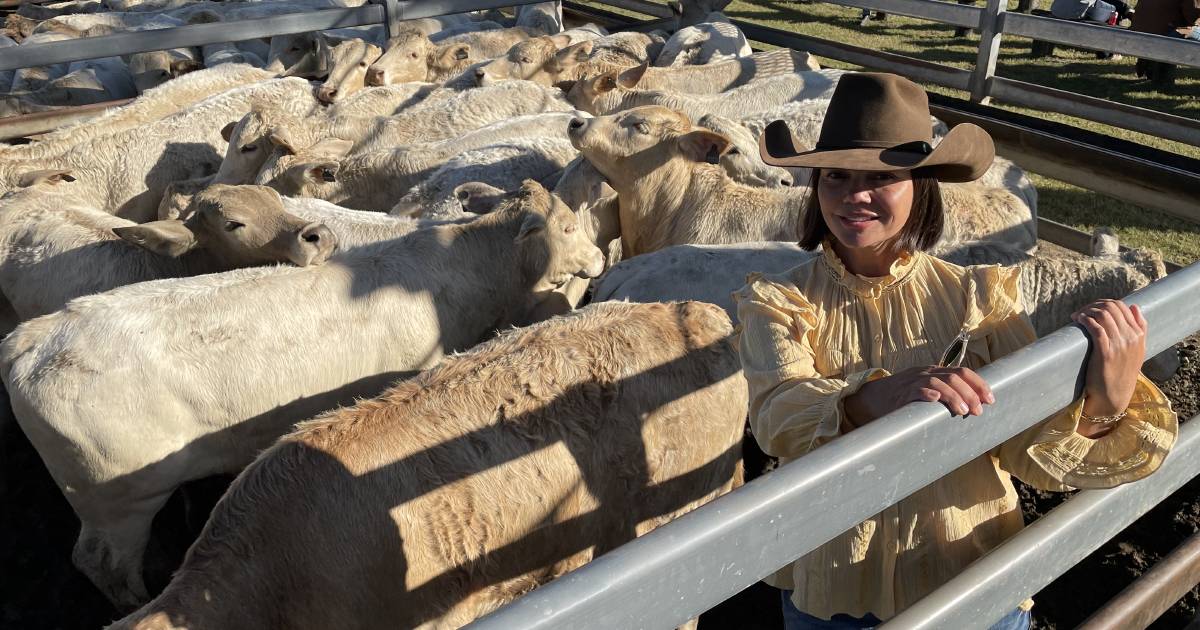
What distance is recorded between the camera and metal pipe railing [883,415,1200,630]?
1646mm

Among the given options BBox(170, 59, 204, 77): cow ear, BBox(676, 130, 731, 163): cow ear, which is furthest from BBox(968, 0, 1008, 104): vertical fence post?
BBox(170, 59, 204, 77): cow ear

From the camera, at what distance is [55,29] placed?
33.5 ft

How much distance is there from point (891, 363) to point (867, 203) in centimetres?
36

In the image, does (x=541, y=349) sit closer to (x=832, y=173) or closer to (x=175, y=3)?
(x=832, y=173)

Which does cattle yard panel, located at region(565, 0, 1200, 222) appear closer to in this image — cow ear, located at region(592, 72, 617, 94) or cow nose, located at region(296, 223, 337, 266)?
cow ear, located at region(592, 72, 617, 94)

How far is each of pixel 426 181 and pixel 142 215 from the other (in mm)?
2222

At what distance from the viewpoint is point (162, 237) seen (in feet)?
15.3

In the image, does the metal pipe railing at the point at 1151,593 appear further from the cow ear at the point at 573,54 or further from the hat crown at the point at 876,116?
the cow ear at the point at 573,54

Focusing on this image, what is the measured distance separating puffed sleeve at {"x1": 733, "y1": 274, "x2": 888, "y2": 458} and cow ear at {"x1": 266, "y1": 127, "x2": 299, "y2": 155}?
4653 millimetres

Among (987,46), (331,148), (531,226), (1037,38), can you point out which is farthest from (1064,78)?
(531,226)

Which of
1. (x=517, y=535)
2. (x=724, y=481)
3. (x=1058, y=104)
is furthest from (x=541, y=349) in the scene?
(x=1058, y=104)

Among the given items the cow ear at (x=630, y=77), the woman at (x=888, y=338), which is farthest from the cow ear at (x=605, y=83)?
the woman at (x=888, y=338)

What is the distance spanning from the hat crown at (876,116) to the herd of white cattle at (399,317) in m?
1.47

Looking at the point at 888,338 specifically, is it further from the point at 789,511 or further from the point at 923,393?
the point at 789,511
